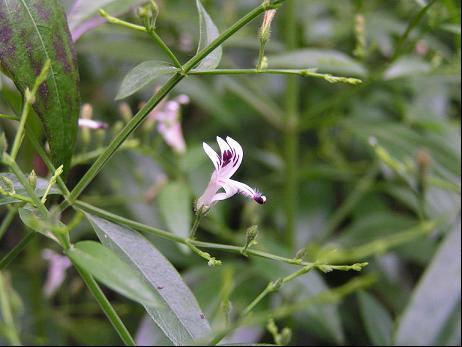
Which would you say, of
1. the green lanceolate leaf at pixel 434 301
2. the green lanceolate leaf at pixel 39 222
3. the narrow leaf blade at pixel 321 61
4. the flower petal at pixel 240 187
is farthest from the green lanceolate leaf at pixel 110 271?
the narrow leaf blade at pixel 321 61

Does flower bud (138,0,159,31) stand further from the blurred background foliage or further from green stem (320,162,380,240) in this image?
green stem (320,162,380,240)

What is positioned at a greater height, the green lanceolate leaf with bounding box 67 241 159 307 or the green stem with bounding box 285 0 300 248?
the green lanceolate leaf with bounding box 67 241 159 307

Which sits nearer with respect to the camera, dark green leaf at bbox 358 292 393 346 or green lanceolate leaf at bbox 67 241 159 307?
green lanceolate leaf at bbox 67 241 159 307

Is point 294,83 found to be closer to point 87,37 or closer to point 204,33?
point 87,37

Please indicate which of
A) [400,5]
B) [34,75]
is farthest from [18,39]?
[400,5]

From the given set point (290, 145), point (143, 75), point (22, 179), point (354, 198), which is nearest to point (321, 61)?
point (290, 145)

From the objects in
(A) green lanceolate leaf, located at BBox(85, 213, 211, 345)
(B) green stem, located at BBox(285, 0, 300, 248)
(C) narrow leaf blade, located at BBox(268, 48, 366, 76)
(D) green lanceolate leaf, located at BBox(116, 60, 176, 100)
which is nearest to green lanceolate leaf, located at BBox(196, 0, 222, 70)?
(D) green lanceolate leaf, located at BBox(116, 60, 176, 100)

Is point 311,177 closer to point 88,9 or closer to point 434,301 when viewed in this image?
point 434,301
